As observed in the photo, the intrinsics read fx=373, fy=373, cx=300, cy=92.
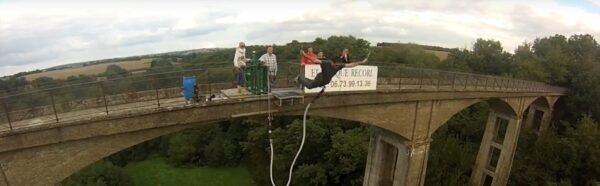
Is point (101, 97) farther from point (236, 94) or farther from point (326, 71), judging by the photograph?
point (326, 71)

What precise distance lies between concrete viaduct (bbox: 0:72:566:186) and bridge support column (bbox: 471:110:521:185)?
0.07 metres

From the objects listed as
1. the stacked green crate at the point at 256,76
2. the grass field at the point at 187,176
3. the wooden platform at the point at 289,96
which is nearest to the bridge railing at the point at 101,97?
the stacked green crate at the point at 256,76

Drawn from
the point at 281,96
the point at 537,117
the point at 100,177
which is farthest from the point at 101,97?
the point at 537,117

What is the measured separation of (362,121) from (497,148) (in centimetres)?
1713

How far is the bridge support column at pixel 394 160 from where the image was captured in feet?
56.3

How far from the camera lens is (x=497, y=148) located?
2759 centimetres

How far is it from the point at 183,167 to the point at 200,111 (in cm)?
3971

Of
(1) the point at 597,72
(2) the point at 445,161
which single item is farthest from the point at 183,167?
(1) the point at 597,72

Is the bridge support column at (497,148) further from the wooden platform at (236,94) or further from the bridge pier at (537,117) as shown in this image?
the wooden platform at (236,94)

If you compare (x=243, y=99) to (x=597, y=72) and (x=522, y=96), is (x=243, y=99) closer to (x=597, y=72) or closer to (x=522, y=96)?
(x=522, y=96)

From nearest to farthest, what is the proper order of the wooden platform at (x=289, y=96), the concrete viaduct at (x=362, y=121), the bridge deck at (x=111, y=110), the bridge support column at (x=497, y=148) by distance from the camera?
the concrete viaduct at (x=362, y=121), the bridge deck at (x=111, y=110), the wooden platform at (x=289, y=96), the bridge support column at (x=497, y=148)

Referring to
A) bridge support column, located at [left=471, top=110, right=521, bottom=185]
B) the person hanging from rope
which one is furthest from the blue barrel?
bridge support column, located at [left=471, top=110, right=521, bottom=185]

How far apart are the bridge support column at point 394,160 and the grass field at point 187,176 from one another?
25.2m

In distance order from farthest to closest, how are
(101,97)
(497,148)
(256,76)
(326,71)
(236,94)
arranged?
(497,148)
(236,94)
(256,76)
(101,97)
(326,71)
